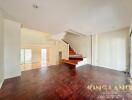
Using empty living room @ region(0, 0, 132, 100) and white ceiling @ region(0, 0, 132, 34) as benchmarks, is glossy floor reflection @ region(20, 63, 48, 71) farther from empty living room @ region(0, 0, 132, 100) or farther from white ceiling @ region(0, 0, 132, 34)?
white ceiling @ region(0, 0, 132, 34)

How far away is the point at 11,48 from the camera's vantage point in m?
4.51

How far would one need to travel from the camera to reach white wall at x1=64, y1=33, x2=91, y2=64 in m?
8.54

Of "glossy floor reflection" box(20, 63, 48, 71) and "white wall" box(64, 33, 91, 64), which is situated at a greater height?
"white wall" box(64, 33, 91, 64)

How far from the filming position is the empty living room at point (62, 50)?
3.15 meters

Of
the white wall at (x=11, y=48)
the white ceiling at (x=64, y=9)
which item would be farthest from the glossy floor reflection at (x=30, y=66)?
the white ceiling at (x=64, y=9)

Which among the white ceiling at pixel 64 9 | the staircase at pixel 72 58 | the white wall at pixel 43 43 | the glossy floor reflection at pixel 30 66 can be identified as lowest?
the glossy floor reflection at pixel 30 66

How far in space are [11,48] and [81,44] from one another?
582 cm

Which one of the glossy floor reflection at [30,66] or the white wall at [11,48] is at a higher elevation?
the white wall at [11,48]

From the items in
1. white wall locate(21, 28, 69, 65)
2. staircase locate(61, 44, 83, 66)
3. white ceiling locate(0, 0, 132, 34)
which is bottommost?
staircase locate(61, 44, 83, 66)

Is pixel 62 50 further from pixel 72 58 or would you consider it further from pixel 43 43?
pixel 43 43

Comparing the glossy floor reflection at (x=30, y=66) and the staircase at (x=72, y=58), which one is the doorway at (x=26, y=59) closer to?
the glossy floor reflection at (x=30, y=66)

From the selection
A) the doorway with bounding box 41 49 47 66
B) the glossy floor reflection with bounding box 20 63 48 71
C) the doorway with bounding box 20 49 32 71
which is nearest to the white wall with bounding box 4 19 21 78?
the glossy floor reflection with bounding box 20 63 48 71

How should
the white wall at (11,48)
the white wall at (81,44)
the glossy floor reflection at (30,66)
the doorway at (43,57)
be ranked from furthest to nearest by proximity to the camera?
the white wall at (81,44), the doorway at (43,57), the glossy floor reflection at (30,66), the white wall at (11,48)

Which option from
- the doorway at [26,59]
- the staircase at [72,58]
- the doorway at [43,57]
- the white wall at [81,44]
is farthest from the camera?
the white wall at [81,44]
